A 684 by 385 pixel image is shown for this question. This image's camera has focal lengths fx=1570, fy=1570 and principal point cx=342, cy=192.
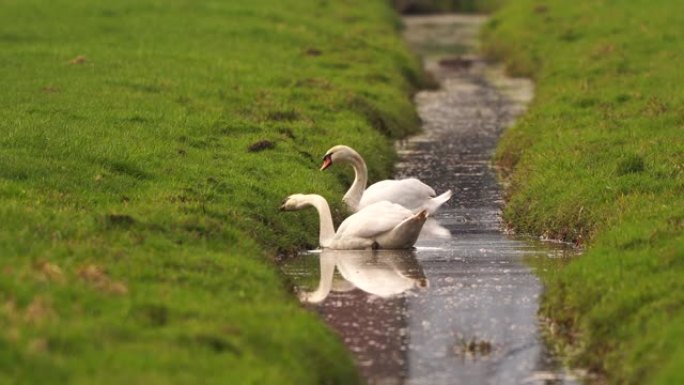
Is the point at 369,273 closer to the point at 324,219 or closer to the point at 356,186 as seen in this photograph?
the point at 324,219

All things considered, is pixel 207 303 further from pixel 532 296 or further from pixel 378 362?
pixel 532 296

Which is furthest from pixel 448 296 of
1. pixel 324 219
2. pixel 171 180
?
pixel 171 180

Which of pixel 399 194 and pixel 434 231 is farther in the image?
pixel 399 194

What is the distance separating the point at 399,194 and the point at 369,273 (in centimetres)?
364

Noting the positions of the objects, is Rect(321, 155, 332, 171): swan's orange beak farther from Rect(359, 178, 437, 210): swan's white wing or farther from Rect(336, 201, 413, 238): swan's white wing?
Rect(336, 201, 413, 238): swan's white wing

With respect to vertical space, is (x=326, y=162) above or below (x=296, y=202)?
below

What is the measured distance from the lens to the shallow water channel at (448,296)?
41.2 ft

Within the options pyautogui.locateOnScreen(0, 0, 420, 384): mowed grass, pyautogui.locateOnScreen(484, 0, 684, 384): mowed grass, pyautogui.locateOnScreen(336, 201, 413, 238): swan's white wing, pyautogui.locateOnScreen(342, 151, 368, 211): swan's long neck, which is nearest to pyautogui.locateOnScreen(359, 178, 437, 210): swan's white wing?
pyautogui.locateOnScreen(342, 151, 368, 211): swan's long neck

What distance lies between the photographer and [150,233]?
15016 mm

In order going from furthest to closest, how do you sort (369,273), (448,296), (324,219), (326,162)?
1. (326,162)
2. (324,219)
3. (369,273)
4. (448,296)

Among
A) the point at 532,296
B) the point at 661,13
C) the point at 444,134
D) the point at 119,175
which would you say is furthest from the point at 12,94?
the point at 661,13

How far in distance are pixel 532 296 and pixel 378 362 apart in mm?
2970

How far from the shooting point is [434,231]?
63.2 ft

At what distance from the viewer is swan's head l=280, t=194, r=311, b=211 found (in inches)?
706
